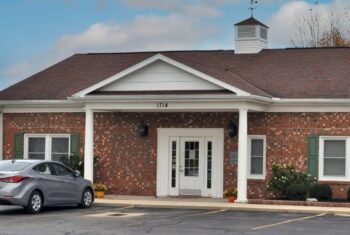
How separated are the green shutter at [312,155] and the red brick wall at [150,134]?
6.2 inches

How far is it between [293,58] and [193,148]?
544cm

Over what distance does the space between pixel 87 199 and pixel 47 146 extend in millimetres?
7160

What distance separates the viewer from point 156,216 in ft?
68.1

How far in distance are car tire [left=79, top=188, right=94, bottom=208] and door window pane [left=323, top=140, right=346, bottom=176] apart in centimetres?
817

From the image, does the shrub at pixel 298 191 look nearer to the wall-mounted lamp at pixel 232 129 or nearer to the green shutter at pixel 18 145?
the wall-mounted lamp at pixel 232 129

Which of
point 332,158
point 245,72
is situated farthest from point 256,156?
point 245,72

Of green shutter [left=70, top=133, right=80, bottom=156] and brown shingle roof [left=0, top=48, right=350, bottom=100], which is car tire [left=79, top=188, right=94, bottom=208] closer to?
brown shingle roof [left=0, top=48, right=350, bottom=100]

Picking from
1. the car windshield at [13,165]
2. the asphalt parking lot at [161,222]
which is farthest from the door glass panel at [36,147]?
the car windshield at [13,165]

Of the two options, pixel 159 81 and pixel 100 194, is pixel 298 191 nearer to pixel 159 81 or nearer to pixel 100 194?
pixel 159 81

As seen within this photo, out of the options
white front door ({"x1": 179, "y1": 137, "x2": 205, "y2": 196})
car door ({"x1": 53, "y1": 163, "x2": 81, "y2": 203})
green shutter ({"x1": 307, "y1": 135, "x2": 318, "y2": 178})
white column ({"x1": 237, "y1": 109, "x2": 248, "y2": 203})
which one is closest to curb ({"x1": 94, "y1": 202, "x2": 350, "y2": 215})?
white column ({"x1": 237, "y1": 109, "x2": 248, "y2": 203})

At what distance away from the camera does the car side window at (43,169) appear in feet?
70.1

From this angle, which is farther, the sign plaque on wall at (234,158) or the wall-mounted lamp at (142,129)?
the wall-mounted lamp at (142,129)

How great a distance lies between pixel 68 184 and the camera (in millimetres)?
22344

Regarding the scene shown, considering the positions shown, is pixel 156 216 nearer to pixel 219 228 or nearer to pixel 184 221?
pixel 184 221
